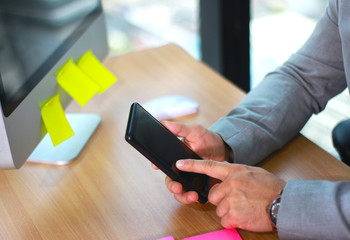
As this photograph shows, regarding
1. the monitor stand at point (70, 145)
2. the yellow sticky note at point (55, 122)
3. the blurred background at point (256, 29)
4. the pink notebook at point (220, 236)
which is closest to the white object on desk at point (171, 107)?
the monitor stand at point (70, 145)

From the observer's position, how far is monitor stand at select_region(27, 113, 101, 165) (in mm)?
996

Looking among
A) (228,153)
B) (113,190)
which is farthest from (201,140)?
(113,190)

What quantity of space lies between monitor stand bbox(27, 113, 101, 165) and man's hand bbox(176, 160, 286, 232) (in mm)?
309

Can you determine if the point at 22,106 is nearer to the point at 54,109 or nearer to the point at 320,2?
the point at 54,109

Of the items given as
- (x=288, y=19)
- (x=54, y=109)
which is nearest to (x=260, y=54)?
(x=288, y=19)

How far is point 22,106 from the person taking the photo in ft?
2.80

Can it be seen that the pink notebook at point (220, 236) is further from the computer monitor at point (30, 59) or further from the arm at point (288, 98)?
the computer monitor at point (30, 59)

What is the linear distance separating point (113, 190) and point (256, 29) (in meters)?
1.80

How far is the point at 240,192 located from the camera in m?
0.80

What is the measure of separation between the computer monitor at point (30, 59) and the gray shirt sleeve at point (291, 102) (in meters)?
0.35

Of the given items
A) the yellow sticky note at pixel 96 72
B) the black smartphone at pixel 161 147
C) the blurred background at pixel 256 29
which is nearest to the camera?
the black smartphone at pixel 161 147

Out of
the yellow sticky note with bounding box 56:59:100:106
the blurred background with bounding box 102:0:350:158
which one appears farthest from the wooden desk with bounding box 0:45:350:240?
the blurred background with bounding box 102:0:350:158

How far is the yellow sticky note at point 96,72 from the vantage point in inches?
42.8

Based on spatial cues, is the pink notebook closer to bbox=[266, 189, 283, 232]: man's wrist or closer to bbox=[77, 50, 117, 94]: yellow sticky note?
bbox=[266, 189, 283, 232]: man's wrist
